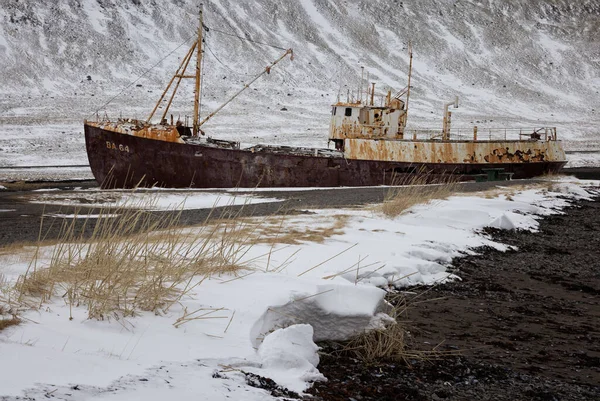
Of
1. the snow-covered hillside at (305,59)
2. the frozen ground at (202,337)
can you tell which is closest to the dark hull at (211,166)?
the frozen ground at (202,337)

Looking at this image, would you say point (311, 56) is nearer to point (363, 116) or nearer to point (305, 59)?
point (305, 59)

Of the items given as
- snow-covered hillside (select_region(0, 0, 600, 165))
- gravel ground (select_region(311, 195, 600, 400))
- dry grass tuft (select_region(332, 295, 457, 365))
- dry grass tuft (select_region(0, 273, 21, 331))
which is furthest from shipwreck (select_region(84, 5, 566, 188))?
snow-covered hillside (select_region(0, 0, 600, 165))

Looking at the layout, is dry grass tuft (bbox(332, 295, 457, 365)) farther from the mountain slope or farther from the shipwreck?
the mountain slope

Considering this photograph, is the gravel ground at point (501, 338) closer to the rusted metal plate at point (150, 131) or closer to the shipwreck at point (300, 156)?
the shipwreck at point (300, 156)

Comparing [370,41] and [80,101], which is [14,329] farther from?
[370,41]

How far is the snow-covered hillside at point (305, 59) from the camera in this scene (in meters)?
58.2

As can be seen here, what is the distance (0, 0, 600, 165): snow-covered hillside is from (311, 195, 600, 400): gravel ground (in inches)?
1384

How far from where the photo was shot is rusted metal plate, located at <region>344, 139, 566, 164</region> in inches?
981

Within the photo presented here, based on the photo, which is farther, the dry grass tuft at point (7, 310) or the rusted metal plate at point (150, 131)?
the rusted metal plate at point (150, 131)

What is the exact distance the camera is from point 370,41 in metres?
87.4

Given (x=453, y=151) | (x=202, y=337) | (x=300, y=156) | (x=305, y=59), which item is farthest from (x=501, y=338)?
(x=305, y=59)

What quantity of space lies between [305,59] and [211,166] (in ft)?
187

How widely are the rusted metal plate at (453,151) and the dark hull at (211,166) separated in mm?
418

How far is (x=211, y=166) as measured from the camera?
2316 cm
